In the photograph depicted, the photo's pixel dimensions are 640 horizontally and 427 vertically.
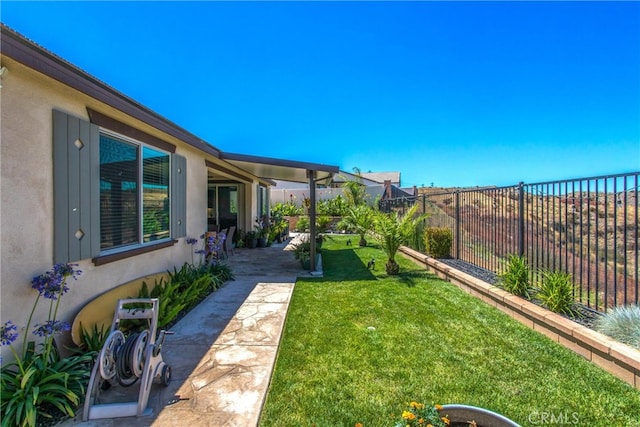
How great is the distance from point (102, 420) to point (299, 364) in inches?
67.0

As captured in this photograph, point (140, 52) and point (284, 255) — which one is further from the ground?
point (140, 52)

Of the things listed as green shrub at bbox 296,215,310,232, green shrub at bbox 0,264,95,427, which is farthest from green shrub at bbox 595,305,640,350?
green shrub at bbox 296,215,310,232

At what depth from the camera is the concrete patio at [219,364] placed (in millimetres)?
2416

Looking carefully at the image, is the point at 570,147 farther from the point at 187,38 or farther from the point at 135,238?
the point at 135,238

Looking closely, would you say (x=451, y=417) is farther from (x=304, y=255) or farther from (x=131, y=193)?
(x=304, y=255)

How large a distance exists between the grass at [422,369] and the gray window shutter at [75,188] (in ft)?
8.20

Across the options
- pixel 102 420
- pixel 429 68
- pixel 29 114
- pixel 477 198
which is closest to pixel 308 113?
pixel 429 68

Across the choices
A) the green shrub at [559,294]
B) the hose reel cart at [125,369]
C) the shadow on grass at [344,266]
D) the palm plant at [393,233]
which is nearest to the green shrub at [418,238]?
the palm plant at [393,233]

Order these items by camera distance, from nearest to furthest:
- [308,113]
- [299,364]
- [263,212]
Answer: [299,364]
[263,212]
[308,113]

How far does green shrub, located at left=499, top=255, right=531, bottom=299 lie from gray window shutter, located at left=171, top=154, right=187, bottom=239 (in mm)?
5837

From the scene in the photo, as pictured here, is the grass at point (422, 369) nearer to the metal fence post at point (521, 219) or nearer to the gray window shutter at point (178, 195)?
the metal fence post at point (521, 219)

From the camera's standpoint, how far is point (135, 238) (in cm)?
461

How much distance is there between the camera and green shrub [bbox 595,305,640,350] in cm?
303

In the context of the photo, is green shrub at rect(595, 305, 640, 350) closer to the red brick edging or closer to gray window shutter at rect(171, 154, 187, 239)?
the red brick edging
